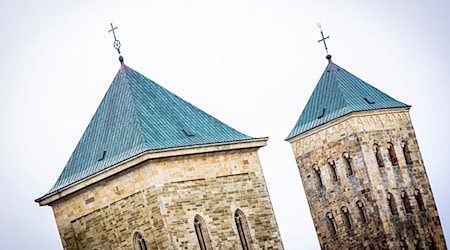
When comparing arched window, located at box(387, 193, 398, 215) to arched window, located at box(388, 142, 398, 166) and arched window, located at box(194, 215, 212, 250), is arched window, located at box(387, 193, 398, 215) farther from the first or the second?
arched window, located at box(194, 215, 212, 250)

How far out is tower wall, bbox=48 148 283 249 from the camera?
211 feet

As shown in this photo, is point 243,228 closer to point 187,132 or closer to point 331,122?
point 187,132

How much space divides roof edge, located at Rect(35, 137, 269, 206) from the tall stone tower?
50.5ft

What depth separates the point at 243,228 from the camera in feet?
221

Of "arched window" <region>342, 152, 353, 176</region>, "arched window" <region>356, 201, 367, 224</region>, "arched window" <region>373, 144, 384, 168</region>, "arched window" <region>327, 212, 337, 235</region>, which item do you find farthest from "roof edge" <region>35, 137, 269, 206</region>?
"arched window" <region>327, 212, 337, 235</region>

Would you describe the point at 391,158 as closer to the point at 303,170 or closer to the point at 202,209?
the point at 303,170

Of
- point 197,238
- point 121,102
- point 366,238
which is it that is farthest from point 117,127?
point 366,238

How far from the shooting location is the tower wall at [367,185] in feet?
274

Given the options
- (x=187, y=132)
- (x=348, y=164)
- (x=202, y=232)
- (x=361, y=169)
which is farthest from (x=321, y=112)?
(x=202, y=232)

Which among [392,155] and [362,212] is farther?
[392,155]

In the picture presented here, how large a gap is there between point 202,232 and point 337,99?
2028 cm

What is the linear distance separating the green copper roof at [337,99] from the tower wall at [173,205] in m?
15.8

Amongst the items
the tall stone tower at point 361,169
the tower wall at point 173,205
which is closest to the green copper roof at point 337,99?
the tall stone tower at point 361,169

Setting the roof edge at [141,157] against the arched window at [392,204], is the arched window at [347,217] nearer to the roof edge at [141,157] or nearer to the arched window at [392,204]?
the arched window at [392,204]
